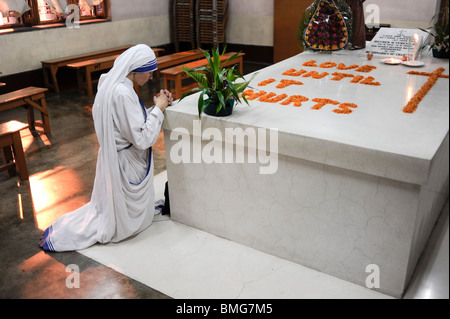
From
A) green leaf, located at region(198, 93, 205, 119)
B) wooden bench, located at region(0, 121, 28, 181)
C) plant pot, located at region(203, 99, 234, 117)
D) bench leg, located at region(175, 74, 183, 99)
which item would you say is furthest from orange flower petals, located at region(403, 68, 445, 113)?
bench leg, located at region(175, 74, 183, 99)

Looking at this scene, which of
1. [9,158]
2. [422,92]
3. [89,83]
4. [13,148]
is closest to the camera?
[422,92]

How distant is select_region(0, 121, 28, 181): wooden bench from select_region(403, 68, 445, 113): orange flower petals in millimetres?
3250

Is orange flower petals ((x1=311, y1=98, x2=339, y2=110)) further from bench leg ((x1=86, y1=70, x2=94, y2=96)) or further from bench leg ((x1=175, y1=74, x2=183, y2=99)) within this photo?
bench leg ((x1=86, y1=70, x2=94, y2=96))

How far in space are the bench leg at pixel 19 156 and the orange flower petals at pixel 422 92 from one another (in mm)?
3281

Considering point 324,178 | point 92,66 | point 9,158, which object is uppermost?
point 324,178

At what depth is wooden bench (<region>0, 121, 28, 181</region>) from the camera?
13.2ft

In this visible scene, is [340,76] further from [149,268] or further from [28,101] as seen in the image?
[28,101]

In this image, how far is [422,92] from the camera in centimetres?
317

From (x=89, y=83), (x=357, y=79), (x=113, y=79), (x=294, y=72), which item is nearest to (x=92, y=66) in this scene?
(x=89, y=83)

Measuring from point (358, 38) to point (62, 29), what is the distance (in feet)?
16.5

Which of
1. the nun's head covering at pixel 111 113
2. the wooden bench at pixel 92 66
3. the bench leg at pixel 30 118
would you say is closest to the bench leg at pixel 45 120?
the bench leg at pixel 30 118

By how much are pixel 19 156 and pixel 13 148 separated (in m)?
0.09

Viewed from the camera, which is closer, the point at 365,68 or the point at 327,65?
the point at 365,68

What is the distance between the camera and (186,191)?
10.5 feet
